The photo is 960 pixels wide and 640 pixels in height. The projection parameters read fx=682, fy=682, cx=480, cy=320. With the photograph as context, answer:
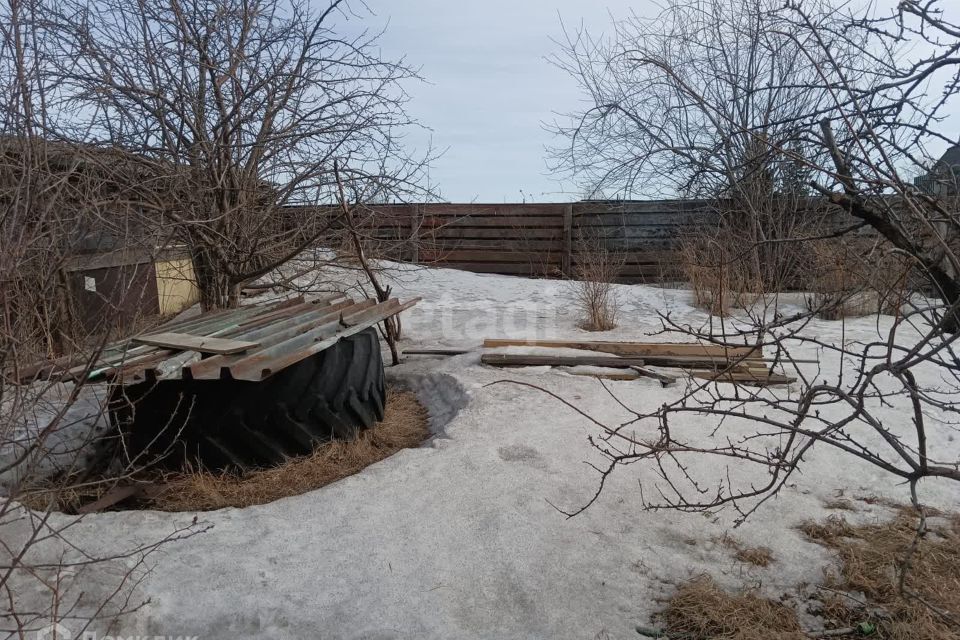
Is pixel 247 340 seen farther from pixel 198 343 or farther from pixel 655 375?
pixel 655 375

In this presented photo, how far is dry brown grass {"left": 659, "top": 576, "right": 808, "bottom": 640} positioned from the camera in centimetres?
245

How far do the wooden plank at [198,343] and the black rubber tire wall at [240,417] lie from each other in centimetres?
27

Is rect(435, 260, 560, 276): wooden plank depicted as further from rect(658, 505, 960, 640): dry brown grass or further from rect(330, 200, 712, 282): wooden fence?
rect(658, 505, 960, 640): dry brown grass

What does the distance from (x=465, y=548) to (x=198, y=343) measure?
1891mm

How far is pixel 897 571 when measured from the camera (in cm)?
278

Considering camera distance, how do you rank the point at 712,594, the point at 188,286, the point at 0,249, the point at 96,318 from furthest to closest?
1. the point at 188,286
2. the point at 96,318
3. the point at 712,594
4. the point at 0,249

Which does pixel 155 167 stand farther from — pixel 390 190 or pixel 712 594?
pixel 712 594

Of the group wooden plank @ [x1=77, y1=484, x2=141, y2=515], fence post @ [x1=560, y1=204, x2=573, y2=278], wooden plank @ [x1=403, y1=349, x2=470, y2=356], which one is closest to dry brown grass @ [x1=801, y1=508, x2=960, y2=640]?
wooden plank @ [x1=77, y1=484, x2=141, y2=515]

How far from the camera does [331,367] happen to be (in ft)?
14.6

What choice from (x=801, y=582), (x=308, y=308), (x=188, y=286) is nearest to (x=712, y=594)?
(x=801, y=582)

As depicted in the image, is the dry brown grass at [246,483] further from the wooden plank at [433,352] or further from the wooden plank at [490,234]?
the wooden plank at [490,234]

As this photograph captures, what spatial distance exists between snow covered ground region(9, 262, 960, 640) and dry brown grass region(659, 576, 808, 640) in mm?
108

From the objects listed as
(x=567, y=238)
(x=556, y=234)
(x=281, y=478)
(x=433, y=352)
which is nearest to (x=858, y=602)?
(x=281, y=478)

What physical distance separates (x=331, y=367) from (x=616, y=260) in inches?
305
